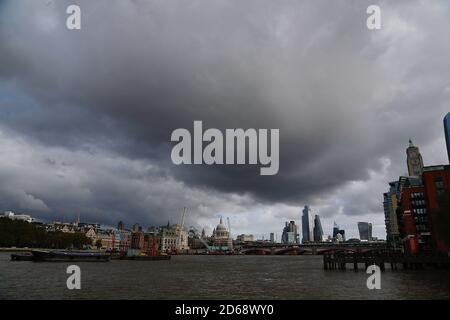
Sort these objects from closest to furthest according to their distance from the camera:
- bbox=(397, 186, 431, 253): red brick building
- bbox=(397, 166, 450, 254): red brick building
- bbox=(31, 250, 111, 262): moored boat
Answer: bbox=(397, 166, 450, 254): red brick building → bbox=(397, 186, 431, 253): red brick building → bbox=(31, 250, 111, 262): moored boat

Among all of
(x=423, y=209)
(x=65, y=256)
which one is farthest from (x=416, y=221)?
(x=65, y=256)

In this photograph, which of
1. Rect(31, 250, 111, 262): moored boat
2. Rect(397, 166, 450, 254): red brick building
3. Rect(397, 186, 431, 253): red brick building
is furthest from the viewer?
Rect(31, 250, 111, 262): moored boat

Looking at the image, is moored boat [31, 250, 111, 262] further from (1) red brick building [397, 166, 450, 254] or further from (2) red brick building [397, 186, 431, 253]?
(2) red brick building [397, 186, 431, 253]

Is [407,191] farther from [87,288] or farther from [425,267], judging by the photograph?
[87,288]

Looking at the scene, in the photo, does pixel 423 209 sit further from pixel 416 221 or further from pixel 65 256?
pixel 65 256

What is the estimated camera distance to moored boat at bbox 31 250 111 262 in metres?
118

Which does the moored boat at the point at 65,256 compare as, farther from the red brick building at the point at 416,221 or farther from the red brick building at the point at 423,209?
the red brick building at the point at 416,221

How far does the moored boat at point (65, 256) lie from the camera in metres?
118

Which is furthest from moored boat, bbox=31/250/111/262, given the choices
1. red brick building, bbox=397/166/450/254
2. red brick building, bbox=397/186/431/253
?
red brick building, bbox=397/186/431/253

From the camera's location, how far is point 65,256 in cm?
12162

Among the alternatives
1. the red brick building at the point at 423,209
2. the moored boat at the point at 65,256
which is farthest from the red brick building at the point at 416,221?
the moored boat at the point at 65,256

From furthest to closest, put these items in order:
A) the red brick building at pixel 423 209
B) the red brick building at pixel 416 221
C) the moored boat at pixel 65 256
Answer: the moored boat at pixel 65 256 < the red brick building at pixel 416 221 < the red brick building at pixel 423 209

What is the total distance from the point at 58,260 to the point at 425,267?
109 metres
